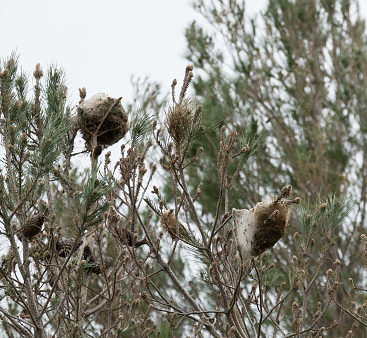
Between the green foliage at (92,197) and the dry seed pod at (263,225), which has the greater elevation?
the green foliage at (92,197)

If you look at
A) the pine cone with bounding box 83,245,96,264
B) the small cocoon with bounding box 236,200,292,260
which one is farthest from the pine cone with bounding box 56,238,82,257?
the small cocoon with bounding box 236,200,292,260

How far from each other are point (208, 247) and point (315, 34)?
5.82 meters

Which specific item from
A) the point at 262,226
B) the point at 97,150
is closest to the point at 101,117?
the point at 97,150

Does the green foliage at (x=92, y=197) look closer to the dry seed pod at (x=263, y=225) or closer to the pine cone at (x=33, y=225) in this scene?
the pine cone at (x=33, y=225)

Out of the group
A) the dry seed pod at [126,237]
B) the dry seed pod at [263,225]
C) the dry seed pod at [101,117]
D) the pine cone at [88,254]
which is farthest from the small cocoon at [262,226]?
the dry seed pod at [101,117]

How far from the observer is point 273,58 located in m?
7.20

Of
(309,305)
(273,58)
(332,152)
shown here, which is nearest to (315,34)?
(273,58)

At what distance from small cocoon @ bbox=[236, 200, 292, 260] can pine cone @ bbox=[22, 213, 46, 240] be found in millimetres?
696

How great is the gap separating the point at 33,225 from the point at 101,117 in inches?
21.9

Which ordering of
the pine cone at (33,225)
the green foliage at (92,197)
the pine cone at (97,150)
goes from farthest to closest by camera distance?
the pine cone at (97,150) → the pine cone at (33,225) → the green foliage at (92,197)

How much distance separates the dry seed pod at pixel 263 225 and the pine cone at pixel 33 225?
70 cm

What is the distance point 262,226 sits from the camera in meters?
1.90

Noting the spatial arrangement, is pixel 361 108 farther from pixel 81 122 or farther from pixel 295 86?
pixel 81 122

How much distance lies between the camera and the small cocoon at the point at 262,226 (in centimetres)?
189
